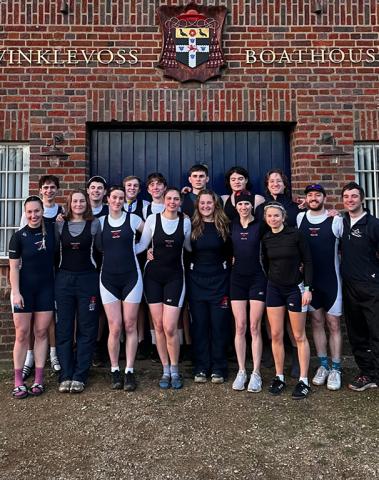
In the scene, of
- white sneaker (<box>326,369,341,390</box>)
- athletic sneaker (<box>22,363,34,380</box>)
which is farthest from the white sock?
white sneaker (<box>326,369,341,390</box>)

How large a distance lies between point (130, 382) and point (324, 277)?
2.21m

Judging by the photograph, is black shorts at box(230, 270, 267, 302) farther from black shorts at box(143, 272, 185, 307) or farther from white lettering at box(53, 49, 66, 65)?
white lettering at box(53, 49, 66, 65)

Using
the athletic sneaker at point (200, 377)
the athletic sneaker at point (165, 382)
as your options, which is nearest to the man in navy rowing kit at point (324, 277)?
the athletic sneaker at point (200, 377)

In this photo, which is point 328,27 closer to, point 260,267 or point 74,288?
point 260,267

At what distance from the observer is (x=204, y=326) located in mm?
4719

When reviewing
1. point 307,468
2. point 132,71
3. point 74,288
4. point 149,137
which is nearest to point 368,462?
point 307,468

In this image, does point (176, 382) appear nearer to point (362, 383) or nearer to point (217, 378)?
point (217, 378)

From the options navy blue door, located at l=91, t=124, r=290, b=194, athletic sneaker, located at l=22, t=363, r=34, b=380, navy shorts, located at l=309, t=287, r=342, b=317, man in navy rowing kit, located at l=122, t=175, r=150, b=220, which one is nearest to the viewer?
navy shorts, located at l=309, t=287, r=342, b=317

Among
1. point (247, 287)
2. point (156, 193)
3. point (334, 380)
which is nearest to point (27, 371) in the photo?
point (156, 193)

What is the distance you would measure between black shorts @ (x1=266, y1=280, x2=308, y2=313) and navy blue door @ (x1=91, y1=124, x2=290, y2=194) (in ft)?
6.11

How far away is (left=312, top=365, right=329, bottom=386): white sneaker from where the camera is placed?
4.67 metres

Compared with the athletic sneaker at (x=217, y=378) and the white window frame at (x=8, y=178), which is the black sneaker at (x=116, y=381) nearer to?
the athletic sneaker at (x=217, y=378)

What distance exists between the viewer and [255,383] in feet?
14.7

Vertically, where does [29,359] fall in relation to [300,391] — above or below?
above
